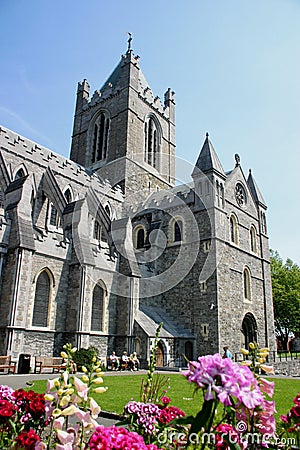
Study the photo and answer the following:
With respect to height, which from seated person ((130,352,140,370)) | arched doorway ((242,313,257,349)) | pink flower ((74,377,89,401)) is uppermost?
arched doorway ((242,313,257,349))

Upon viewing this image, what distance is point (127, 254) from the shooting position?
22.8 m

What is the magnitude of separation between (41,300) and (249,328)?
16.2 metres

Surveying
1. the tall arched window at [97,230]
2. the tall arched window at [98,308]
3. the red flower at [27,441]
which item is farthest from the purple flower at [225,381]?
the tall arched window at [97,230]

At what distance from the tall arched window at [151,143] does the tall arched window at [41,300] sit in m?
21.2

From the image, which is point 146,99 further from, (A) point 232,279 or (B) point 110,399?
(B) point 110,399

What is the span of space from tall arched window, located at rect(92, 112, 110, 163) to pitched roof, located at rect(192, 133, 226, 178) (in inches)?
494

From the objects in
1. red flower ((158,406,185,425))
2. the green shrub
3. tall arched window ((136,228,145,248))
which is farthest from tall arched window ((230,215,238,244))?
red flower ((158,406,185,425))

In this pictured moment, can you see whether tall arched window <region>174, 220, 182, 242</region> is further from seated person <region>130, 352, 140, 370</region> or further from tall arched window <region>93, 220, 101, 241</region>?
seated person <region>130, 352, 140, 370</region>

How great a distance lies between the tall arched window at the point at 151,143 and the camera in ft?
124

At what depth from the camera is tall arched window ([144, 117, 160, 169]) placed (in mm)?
37812

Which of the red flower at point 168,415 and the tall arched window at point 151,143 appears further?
the tall arched window at point 151,143

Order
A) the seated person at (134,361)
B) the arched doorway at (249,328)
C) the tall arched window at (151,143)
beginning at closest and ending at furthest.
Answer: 1. the seated person at (134,361)
2. the arched doorway at (249,328)
3. the tall arched window at (151,143)

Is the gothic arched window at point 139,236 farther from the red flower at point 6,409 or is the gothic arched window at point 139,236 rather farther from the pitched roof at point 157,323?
the red flower at point 6,409

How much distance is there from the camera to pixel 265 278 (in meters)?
30.0
